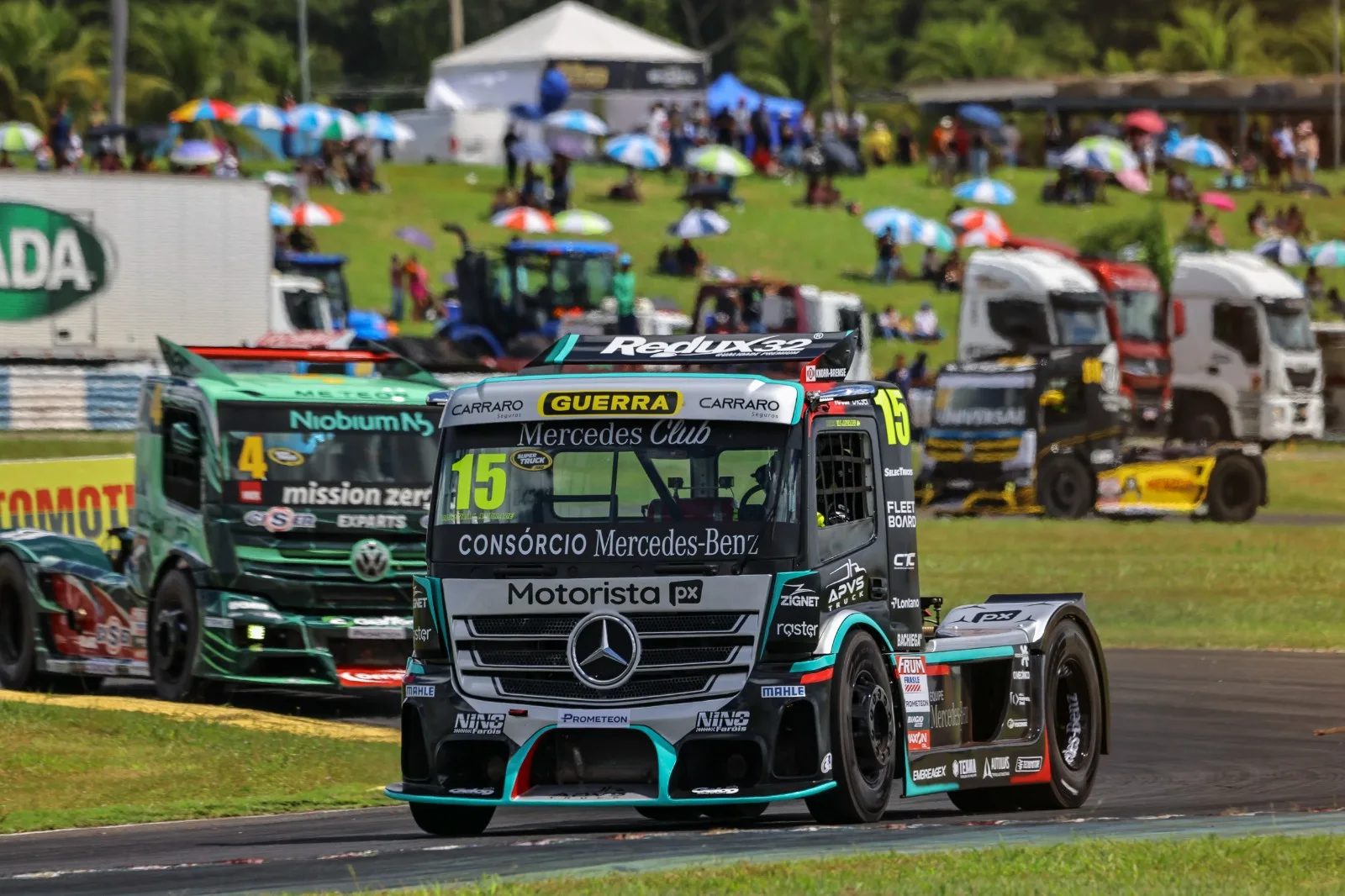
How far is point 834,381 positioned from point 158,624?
25.5ft

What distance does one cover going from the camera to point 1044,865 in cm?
884

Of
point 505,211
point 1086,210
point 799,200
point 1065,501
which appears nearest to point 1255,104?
point 1086,210

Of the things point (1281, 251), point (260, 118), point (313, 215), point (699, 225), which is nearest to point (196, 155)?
point (313, 215)

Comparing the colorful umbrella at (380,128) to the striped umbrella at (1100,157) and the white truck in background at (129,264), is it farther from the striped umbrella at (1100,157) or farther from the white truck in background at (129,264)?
the striped umbrella at (1100,157)

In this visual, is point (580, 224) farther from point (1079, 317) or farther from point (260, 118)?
point (1079, 317)

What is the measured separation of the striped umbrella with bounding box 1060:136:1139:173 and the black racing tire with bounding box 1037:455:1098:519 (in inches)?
958

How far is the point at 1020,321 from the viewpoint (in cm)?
3944

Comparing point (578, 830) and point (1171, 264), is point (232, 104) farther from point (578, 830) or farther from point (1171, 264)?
point (578, 830)

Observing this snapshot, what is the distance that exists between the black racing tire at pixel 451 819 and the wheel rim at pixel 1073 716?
10.4 ft

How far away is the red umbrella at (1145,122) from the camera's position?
64.2 metres

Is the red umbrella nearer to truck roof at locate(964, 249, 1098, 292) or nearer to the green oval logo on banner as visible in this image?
truck roof at locate(964, 249, 1098, 292)

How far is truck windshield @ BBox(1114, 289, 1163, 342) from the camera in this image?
40.4 m

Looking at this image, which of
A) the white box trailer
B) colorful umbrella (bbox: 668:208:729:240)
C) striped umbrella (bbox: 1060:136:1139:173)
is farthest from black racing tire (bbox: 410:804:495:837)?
striped umbrella (bbox: 1060:136:1139:173)

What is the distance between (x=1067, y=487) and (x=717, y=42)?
2683 inches
